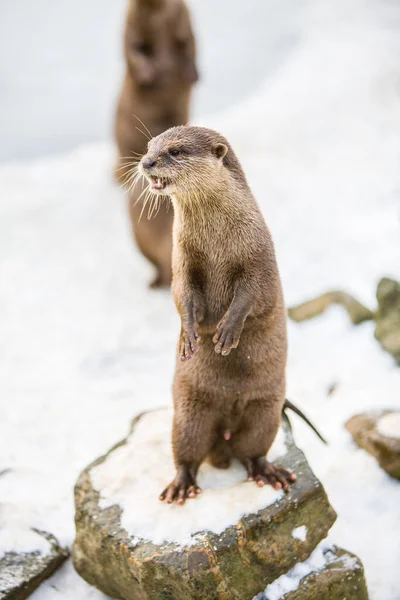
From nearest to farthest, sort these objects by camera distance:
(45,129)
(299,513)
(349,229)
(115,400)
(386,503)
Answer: (299,513), (386,503), (115,400), (349,229), (45,129)

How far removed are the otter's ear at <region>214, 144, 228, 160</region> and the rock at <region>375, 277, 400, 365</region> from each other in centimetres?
242

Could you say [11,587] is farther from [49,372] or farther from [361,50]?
[361,50]

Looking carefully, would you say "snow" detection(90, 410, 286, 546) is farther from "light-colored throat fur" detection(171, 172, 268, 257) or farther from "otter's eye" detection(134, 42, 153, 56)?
"otter's eye" detection(134, 42, 153, 56)

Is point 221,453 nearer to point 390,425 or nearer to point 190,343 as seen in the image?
point 190,343

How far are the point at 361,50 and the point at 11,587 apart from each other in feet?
21.2

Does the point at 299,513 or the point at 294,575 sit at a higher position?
the point at 299,513

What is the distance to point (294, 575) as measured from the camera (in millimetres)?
3223

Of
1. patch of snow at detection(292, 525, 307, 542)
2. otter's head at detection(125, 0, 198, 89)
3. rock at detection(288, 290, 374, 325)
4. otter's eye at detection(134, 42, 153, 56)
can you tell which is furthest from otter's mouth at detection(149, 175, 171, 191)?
otter's eye at detection(134, 42, 153, 56)

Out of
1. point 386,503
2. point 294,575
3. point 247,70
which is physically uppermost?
point 247,70

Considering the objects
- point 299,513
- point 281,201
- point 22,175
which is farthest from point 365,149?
point 299,513

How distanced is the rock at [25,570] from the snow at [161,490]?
455 mm

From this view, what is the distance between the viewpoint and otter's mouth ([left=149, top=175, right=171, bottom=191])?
2764mm

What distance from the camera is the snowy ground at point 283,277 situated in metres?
4.04

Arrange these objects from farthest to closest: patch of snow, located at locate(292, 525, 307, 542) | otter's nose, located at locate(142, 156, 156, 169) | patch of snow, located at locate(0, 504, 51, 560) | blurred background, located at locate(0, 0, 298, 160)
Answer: blurred background, located at locate(0, 0, 298, 160), patch of snow, located at locate(0, 504, 51, 560), patch of snow, located at locate(292, 525, 307, 542), otter's nose, located at locate(142, 156, 156, 169)
